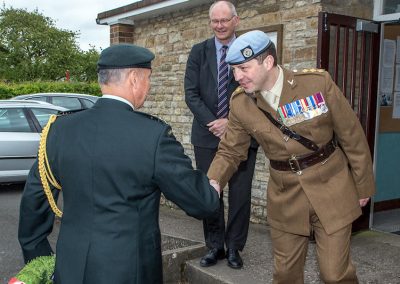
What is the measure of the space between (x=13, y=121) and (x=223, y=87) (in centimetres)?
544

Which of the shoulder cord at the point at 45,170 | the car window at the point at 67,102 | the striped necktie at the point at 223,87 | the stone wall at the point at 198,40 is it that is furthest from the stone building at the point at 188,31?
the car window at the point at 67,102

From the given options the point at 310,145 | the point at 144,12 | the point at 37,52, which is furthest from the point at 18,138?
the point at 37,52

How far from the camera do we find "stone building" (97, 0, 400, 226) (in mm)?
5285

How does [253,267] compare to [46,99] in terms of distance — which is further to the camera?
[46,99]

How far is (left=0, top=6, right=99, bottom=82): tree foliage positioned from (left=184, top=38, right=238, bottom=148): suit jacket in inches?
1699

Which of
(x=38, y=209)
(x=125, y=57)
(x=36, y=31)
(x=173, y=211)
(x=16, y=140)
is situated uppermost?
(x=36, y=31)

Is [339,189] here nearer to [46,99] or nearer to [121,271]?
[121,271]

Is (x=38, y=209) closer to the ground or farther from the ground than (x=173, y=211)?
farther from the ground

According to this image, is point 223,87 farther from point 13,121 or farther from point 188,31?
point 13,121

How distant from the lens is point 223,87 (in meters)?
4.20

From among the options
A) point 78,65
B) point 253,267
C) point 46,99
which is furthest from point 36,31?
point 253,267

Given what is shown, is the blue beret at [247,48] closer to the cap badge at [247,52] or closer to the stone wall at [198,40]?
the cap badge at [247,52]

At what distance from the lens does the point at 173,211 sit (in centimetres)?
732

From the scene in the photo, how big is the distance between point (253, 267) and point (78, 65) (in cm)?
4503
